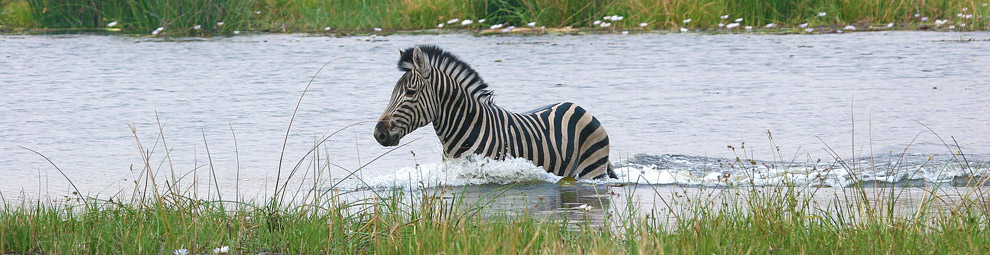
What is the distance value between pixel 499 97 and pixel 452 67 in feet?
17.2

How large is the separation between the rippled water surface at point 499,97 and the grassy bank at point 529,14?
0.71m

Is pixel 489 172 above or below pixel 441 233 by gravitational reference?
below

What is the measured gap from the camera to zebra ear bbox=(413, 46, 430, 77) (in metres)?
Result: 6.95

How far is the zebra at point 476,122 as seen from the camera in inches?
275

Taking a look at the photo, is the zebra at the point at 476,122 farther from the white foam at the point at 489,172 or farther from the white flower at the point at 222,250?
the white flower at the point at 222,250

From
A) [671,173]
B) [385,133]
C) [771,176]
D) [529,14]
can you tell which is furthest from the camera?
Result: [529,14]

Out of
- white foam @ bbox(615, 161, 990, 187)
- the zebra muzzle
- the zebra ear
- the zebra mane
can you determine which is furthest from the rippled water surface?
the zebra ear

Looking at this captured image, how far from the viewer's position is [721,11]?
19016 mm

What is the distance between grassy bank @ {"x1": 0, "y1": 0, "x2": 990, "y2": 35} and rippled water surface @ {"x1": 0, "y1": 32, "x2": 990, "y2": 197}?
0.71 meters

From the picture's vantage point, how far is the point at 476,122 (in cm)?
720

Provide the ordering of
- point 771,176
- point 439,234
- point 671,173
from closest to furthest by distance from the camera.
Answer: point 439,234 < point 671,173 < point 771,176

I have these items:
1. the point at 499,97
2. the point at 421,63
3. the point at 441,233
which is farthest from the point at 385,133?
the point at 499,97

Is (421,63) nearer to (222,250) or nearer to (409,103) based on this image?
(409,103)

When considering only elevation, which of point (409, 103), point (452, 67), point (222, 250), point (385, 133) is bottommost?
point (222, 250)
